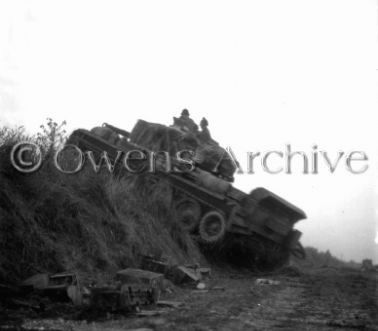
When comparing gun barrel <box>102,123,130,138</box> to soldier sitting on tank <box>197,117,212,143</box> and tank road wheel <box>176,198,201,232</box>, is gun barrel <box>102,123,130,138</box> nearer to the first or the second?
soldier sitting on tank <box>197,117,212,143</box>

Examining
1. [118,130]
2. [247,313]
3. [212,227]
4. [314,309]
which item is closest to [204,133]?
[118,130]

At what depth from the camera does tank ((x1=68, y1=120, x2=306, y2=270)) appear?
13.0 metres

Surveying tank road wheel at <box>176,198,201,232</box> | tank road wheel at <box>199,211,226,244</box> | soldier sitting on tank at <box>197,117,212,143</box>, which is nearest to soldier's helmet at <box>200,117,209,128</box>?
soldier sitting on tank at <box>197,117,212,143</box>

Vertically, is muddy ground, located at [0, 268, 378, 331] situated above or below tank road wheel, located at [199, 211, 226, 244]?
below

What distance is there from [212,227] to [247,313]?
755 cm

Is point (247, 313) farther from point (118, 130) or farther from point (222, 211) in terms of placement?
point (118, 130)

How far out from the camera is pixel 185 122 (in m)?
16.0

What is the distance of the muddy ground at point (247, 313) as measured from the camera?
4426 millimetres

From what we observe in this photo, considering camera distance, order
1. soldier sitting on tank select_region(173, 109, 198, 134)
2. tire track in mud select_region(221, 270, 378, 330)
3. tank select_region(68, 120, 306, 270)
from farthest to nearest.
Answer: soldier sitting on tank select_region(173, 109, 198, 134), tank select_region(68, 120, 306, 270), tire track in mud select_region(221, 270, 378, 330)

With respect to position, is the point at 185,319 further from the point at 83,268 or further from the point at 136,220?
the point at 136,220

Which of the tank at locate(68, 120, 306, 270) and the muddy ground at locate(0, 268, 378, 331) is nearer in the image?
the muddy ground at locate(0, 268, 378, 331)

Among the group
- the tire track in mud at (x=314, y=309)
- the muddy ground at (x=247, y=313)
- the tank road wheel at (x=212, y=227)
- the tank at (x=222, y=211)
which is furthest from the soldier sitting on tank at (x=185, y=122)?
the muddy ground at (x=247, y=313)

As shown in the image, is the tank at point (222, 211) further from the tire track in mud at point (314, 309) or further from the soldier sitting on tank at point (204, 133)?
the tire track in mud at point (314, 309)

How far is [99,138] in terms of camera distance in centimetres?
1476
